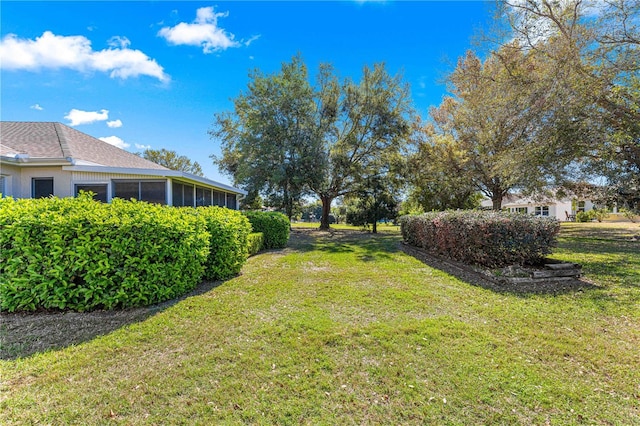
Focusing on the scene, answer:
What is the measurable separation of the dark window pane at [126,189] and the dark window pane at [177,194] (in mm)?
1153

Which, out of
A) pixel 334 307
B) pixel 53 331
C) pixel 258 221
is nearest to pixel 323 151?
pixel 258 221

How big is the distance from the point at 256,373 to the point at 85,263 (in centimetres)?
293

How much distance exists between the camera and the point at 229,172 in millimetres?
25641

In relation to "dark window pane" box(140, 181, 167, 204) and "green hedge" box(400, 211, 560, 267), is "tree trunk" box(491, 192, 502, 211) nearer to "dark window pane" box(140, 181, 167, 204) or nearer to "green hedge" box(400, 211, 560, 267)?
"green hedge" box(400, 211, 560, 267)

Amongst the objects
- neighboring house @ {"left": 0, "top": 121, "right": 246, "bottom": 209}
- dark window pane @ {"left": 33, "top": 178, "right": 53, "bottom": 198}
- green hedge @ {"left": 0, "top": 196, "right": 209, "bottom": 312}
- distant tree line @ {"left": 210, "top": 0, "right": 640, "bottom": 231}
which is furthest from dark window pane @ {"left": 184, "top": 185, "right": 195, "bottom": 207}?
green hedge @ {"left": 0, "top": 196, "right": 209, "bottom": 312}

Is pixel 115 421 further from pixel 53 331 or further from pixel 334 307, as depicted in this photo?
pixel 334 307

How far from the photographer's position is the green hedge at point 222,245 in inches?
220

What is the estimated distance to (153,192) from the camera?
9.93 metres

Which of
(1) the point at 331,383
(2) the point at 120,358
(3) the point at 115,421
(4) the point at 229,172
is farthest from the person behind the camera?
(4) the point at 229,172

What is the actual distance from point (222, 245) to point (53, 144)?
9.20 meters

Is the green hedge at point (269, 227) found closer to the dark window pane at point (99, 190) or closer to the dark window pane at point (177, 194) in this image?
the dark window pane at point (177, 194)

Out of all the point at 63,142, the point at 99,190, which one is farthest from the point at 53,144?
the point at 99,190

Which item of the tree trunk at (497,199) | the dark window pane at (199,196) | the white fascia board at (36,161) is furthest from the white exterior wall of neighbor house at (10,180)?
the tree trunk at (497,199)

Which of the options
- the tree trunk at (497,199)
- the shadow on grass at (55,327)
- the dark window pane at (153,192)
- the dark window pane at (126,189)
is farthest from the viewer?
the tree trunk at (497,199)
